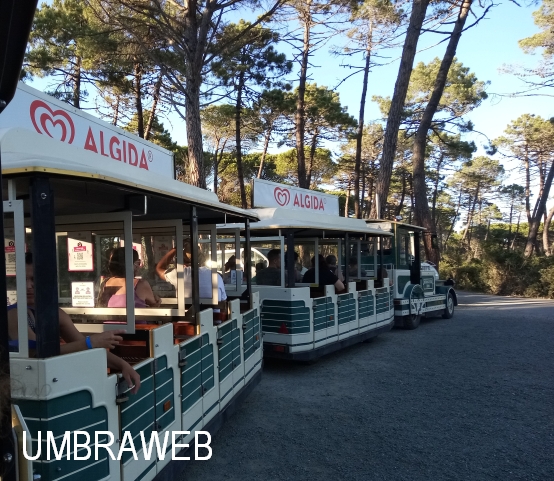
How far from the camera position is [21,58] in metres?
1.46

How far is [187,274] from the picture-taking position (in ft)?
15.8

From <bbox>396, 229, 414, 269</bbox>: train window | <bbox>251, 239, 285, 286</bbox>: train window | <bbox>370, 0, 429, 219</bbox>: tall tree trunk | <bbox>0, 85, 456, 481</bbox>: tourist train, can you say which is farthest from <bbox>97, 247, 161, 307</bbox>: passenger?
<bbox>370, 0, 429, 219</bbox>: tall tree trunk

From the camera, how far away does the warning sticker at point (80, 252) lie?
3.37 meters

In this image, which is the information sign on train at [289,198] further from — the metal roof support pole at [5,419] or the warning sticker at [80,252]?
the metal roof support pole at [5,419]

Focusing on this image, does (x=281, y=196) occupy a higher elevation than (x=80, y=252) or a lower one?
higher

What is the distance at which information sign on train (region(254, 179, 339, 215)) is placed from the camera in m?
8.82

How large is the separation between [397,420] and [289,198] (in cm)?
566

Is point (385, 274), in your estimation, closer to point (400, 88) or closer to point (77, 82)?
point (400, 88)

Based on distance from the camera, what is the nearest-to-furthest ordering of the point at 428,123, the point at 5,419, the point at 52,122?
the point at 5,419
the point at 52,122
the point at 428,123

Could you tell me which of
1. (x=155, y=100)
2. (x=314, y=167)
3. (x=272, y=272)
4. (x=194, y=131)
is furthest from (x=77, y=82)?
(x=314, y=167)

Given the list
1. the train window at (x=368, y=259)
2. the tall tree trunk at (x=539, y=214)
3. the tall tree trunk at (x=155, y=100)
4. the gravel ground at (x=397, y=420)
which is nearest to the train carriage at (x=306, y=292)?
the train window at (x=368, y=259)

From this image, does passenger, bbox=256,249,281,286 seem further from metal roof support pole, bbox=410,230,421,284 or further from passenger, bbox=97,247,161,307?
metal roof support pole, bbox=410,230,421,284

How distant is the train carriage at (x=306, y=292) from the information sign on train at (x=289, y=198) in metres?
0.02

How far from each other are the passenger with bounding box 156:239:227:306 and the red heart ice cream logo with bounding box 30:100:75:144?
1348mm
